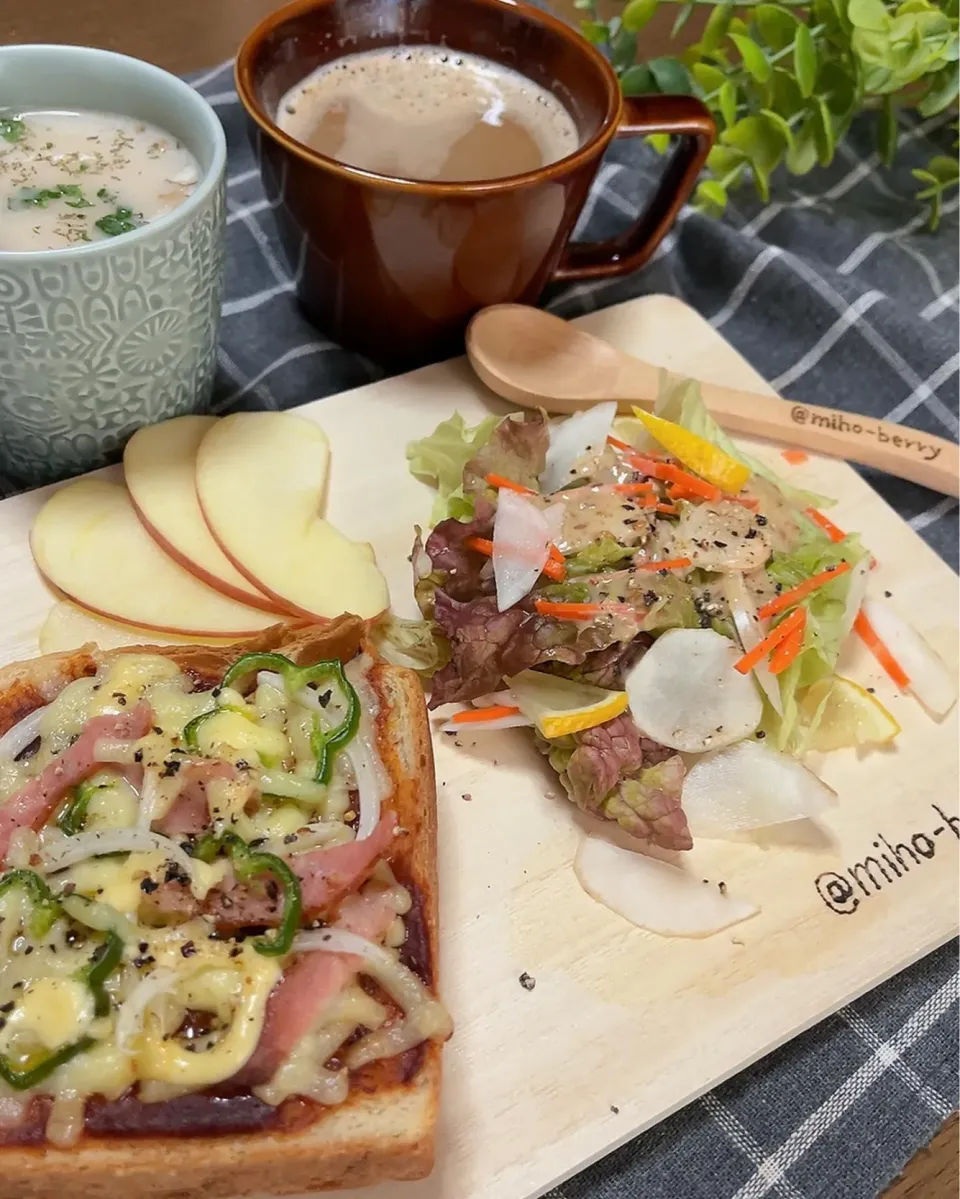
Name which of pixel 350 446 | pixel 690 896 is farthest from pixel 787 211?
pixel 690 896

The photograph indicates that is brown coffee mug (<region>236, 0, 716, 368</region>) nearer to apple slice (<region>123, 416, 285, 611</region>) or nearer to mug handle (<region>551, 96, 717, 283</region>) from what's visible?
mug handle (<region>551, 96, 717, 283</region>)

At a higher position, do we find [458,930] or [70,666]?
[70,666]

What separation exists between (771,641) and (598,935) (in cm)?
65

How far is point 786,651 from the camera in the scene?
200 cm

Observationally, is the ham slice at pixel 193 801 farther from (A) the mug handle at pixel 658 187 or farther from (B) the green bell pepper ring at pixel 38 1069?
(A) the mug handle at pixel 658 187

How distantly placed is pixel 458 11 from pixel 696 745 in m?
1.81

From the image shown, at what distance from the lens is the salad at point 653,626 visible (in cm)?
192

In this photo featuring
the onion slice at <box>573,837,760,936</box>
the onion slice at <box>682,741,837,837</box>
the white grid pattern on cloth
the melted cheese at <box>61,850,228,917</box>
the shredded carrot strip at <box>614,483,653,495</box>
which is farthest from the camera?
the shredded carrot strip at <box>614,483,653,495</box>

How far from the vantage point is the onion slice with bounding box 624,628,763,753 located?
1924mm

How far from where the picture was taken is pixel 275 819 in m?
1.49

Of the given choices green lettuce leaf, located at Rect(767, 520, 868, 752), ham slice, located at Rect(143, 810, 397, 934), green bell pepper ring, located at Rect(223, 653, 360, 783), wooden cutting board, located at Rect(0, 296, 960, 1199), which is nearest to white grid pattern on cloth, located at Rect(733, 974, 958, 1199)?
wooden cutting board, located at Rect(0, 296, 960, 1199)

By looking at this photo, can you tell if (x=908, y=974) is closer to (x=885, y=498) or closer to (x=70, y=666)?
(x=885, y=498)

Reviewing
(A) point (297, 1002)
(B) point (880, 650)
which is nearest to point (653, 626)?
(B) point (880, 650)

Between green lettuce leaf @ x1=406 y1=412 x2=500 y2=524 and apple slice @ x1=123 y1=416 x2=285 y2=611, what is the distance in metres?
0.46
